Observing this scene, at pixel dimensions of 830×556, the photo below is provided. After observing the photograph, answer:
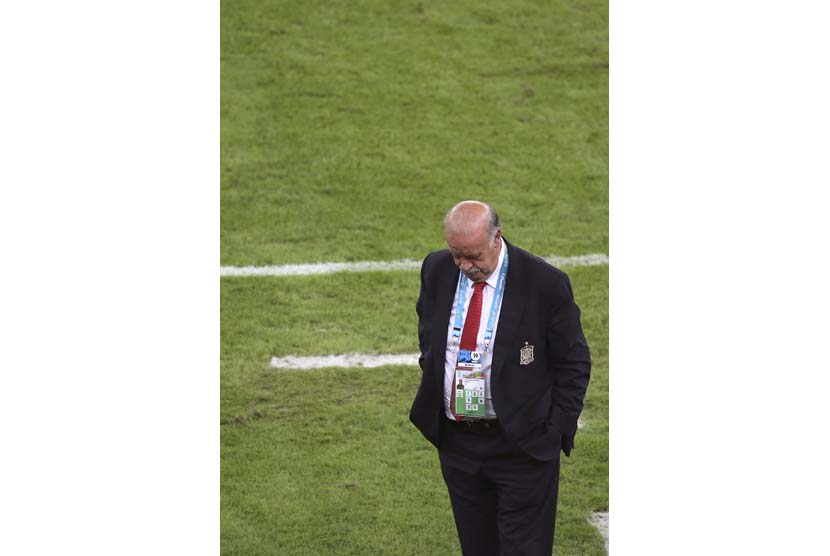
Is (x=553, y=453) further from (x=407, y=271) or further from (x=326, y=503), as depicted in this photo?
(x=407, y=271)

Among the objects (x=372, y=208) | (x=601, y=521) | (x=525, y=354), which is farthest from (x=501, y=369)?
(x=372, y=208)

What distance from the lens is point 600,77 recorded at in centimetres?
1198

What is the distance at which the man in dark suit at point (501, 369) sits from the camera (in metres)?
4.33

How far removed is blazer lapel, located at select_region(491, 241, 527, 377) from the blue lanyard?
20 mm

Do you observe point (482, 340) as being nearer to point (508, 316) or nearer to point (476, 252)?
point (508, 316)

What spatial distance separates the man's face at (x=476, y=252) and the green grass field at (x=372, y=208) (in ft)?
6.29

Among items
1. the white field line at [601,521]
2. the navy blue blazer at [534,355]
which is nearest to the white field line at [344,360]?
the white field line at [601,521]

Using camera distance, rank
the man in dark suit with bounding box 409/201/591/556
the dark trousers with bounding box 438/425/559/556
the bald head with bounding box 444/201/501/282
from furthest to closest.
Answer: the dark trousers with bounding box 438/425/559/556, the man in dark suit with bounding box 409/201/591/556, the bald head with bounding box 444/201/501/282

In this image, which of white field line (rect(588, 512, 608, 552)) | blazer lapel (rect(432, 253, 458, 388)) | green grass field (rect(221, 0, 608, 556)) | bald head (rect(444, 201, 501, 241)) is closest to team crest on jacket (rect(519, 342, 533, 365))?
blazer lapel (rect(432, 253, 458, 388))

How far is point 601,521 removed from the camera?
595 centimetres

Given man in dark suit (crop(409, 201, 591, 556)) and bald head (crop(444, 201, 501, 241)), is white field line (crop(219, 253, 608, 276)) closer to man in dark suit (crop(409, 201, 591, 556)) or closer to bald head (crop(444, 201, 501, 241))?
man in dark suit (crop(409, 201, 591, 556))

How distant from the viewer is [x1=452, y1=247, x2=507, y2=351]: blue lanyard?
4359 millimetres

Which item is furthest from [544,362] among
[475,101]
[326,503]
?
[475,101]

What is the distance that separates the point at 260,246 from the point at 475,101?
302 centimetres
